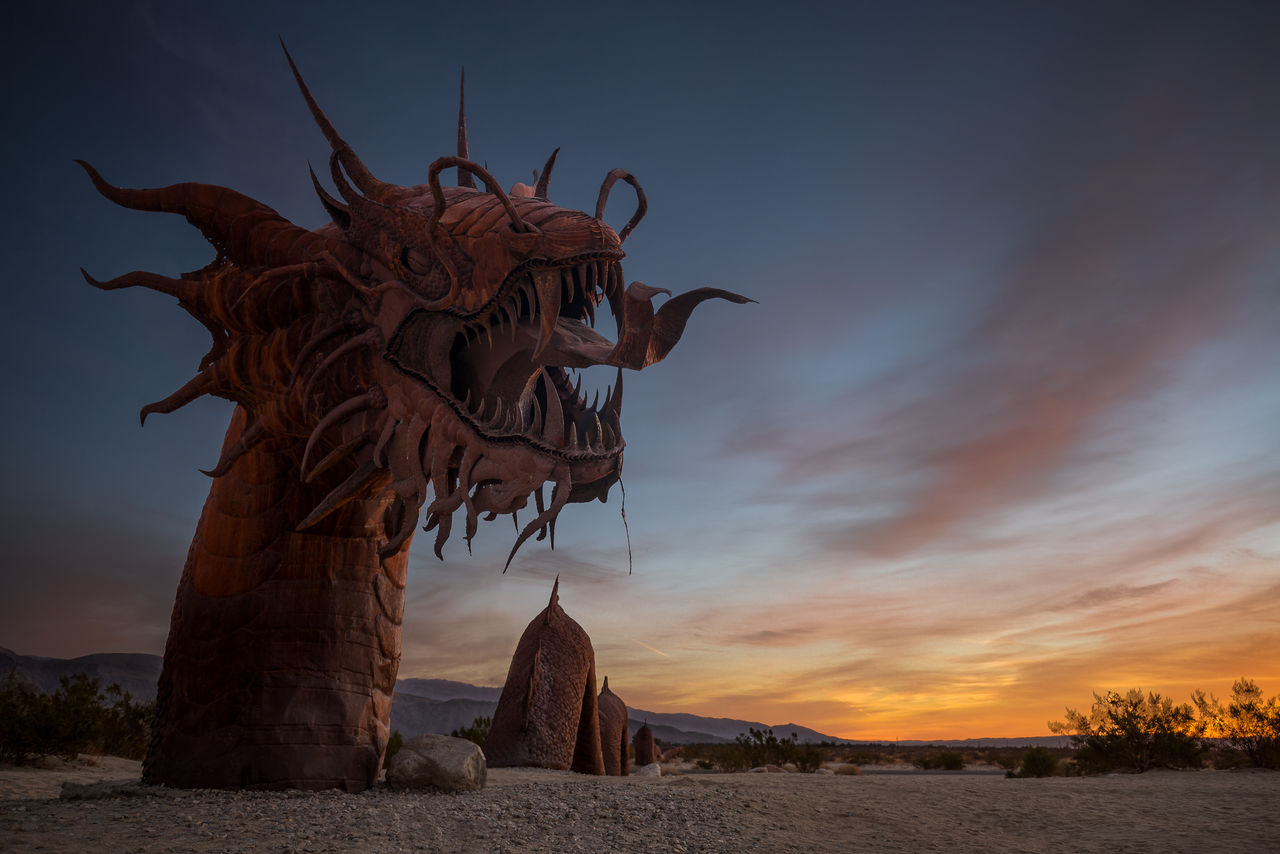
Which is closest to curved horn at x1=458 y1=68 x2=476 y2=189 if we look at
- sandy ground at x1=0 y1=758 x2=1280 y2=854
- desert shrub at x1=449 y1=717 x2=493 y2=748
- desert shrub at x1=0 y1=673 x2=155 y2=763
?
sandy ground at x1=0 y1=758 x2=1280 y2=854

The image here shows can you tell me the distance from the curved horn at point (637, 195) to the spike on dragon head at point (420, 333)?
0.5 inches

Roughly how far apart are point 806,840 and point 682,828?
96 centimetres

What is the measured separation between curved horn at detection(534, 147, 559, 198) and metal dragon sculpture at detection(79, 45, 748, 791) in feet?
0.12

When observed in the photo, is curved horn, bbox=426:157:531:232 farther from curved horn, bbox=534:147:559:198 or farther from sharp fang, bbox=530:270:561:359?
curved horn, bbox=534:147:559:198

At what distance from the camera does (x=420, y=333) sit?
413 cm

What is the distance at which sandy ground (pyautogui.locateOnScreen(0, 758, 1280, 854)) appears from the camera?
3.78m

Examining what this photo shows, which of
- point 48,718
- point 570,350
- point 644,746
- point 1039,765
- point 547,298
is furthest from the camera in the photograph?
point 1039,765

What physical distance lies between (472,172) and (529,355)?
3.11 ft

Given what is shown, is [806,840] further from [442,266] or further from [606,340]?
[442,266]

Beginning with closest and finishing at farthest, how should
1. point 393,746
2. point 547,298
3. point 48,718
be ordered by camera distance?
point 547,298 → point 48,718 → point 393,746

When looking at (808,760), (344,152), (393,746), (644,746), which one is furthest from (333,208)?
(808,760)

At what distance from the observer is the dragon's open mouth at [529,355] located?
3723mm

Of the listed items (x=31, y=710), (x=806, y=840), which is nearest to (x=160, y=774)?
(x=806, y=840)

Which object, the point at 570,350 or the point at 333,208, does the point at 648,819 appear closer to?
the point at 570,350
